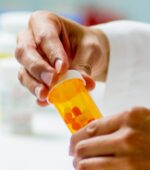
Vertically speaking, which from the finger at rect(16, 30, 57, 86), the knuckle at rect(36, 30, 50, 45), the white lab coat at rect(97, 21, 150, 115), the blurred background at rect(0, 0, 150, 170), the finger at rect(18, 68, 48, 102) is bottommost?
the blurred background at rect(0, 0, 150, 170)

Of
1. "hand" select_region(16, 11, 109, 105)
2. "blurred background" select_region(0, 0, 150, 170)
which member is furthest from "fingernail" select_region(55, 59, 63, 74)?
"blurred background" select_region(0, 0, 150, 170)

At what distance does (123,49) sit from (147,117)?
394mm

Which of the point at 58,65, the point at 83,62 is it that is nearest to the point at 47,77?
the point at 58,65

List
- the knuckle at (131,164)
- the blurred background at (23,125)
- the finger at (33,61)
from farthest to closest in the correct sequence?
the blurred background at (23,125) < the finger at (33,61) < the knuckle at (131,164)

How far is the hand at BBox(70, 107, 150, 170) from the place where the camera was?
523mm

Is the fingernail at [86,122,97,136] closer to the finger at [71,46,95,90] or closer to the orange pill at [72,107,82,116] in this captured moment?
the orange pill at [72,107,82,116]

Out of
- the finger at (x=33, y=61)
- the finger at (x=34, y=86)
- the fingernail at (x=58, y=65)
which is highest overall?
the fingernail at (x=58, y=65)

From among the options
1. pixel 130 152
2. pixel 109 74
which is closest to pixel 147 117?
pixel 130 152

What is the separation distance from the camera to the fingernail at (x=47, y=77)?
2.01 ft

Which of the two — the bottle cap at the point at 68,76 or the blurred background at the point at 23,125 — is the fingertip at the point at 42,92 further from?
the blurred background at the point at 23,125

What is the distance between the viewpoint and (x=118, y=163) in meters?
0.52

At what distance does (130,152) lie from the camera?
0.52m

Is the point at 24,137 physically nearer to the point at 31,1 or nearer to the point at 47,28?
the point at 47,28

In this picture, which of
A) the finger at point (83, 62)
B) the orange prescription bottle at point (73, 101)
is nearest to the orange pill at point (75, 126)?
the orange prescription bottle at point (73, 101)
